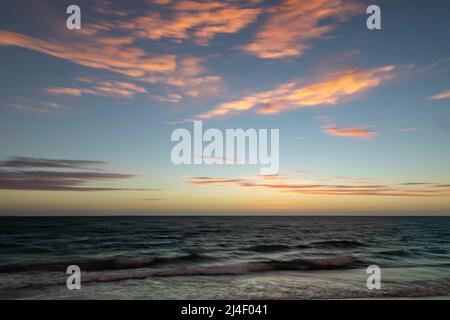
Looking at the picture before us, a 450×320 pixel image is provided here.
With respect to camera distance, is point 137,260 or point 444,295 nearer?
point 444,295

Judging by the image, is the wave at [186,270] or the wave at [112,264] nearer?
the wave at [186,270]

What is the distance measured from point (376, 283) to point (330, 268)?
505cm

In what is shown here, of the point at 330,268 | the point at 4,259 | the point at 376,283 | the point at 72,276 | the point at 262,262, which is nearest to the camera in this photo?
the point at 376,283

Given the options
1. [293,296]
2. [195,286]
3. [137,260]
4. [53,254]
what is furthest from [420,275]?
[53,254]

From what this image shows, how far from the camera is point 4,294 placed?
10852 millimetres

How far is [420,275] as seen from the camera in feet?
47.5

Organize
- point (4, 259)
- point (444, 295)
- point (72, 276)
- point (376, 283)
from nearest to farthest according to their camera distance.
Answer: point (444, 295) → point (376, 283) → point (72, 276) → point (4, 259)

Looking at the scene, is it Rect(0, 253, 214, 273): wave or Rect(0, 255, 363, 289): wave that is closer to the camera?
Rect(0, 255, 363, 289): wave

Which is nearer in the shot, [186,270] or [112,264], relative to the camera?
[186,270]

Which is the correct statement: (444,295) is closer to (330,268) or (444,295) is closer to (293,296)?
(293,296)

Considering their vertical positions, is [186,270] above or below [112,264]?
above
